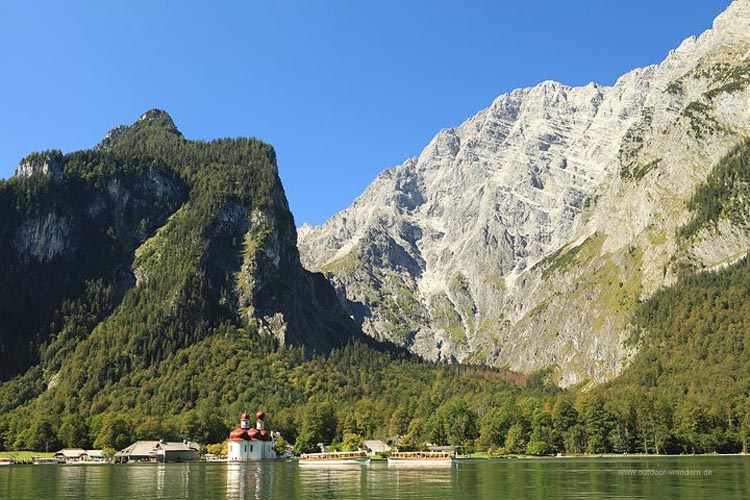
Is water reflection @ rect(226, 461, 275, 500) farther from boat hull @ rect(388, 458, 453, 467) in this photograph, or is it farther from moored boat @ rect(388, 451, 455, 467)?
moored boat @ rect(388, 451, 455, 467)

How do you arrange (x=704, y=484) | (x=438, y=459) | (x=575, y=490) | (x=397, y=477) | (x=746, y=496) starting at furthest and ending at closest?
(x=438, y=459) < (x=397, y=477) < (x=704, y=484) < (x=575, y=490) < (x=746, y=496)

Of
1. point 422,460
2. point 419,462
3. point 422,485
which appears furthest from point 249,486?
point 422,460

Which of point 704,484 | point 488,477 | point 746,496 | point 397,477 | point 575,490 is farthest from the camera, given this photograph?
point 397,477

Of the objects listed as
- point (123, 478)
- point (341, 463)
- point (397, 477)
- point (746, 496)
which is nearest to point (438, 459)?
point (341, 463)

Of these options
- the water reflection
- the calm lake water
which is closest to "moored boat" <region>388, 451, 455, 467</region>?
the calm lake water

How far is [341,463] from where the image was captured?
194500mm

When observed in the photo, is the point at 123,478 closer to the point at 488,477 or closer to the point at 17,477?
the point at 17,477

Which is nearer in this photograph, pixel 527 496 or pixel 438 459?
pixel 527 496

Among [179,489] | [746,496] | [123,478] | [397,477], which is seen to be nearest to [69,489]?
[179,489]

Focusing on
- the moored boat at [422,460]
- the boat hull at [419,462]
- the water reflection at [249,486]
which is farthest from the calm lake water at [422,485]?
the moored boat at [422,460]

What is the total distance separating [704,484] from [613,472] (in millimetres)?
30732

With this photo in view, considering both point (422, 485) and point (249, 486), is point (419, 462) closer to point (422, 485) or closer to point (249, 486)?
point (422, 485)

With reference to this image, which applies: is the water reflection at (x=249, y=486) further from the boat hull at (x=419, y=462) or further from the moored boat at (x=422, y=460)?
the moored boat at (x=422, y=460)

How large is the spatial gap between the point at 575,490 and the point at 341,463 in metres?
107
